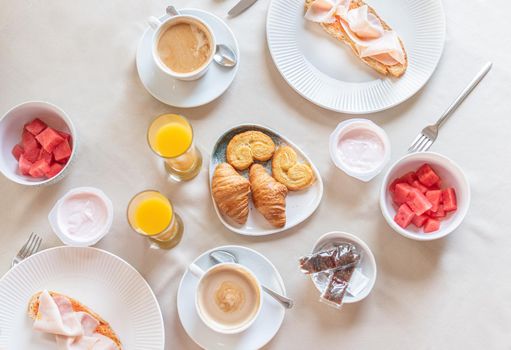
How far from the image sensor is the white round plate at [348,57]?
4.77 ft

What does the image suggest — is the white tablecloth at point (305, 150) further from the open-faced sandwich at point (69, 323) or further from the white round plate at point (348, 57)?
the open-faced sandwich at point (69, 323)

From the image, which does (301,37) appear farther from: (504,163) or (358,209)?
(504,163)

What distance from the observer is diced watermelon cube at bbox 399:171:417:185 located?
55.6 inches

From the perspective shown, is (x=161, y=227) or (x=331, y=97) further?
(x=331, y=97)

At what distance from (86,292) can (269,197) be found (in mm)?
531

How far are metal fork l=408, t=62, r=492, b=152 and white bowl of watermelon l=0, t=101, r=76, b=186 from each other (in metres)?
0.92

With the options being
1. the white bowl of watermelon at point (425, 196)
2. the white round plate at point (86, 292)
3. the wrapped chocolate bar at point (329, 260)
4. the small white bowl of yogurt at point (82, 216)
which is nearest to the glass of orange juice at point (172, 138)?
the small white bowl of yogurt at point (82, 216)

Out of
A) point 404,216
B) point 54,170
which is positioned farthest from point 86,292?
point 404,216

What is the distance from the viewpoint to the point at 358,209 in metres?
1.44

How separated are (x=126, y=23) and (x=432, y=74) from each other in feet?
2.85

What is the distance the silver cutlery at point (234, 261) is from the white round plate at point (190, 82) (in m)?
0.40

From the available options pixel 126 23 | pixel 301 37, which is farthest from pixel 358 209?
pixel 126 23

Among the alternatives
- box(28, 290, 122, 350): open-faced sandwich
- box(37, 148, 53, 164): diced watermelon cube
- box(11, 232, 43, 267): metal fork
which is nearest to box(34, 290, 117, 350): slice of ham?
box(28, 290, 122, 350): open-faced sandwich

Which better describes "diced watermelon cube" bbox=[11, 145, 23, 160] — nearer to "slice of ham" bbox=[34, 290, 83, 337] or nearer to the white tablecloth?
the white tablecloth
